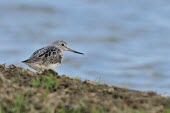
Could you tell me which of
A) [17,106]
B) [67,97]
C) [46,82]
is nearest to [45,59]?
[46,82]

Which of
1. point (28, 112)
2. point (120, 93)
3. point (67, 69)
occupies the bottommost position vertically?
point (28, 112)

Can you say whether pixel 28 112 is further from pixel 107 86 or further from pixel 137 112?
pixel 107 86

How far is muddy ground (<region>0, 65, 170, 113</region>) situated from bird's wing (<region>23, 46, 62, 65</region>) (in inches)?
74.8

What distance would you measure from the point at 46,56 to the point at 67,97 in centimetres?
339

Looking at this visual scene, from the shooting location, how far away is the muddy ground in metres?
9.01

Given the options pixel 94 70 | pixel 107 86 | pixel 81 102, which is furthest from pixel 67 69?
pixel 81 102

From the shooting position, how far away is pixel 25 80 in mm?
10281

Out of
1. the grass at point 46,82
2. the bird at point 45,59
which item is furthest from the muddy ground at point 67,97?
the bird at point 45,59

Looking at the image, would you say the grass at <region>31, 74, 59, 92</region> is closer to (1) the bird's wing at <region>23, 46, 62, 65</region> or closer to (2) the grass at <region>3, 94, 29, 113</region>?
(2) the grass at <region>3, 94, 29, 113</region>

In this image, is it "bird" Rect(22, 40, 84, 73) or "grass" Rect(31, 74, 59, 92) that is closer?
"grass" Rect(31, 74, 59, 92)

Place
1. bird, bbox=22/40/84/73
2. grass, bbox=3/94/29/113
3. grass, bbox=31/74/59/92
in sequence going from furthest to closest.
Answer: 1. bird, bbox=22/40/84/73
2. grass, bbox=31/74/59/92
3. grass, bbox=3/94/29/113

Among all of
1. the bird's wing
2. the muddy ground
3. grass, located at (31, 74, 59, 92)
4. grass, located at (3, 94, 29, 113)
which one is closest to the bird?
the bird's wing

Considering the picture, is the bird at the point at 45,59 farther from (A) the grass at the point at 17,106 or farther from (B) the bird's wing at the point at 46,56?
(A) the grass at the point at 17,106

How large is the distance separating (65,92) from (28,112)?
2.99 ft
